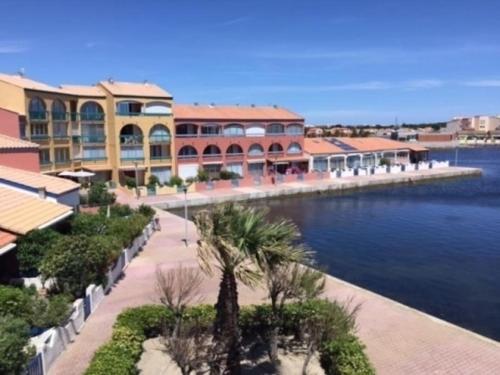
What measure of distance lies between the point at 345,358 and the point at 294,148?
51858 mm

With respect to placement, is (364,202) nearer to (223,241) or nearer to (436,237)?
(436,237)

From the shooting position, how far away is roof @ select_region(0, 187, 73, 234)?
19480mm

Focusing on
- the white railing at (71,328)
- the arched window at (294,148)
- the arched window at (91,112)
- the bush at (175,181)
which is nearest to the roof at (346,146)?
the arched window at (294,148)

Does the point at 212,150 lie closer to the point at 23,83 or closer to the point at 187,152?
the point at 187,152

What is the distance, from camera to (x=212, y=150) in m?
56.5

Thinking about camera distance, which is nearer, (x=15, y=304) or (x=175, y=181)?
(x=15, y=304)

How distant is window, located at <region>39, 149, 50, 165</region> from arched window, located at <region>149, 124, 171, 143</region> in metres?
11.3

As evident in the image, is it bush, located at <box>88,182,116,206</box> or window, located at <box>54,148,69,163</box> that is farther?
window, located at <box>54,148,69,163</box>

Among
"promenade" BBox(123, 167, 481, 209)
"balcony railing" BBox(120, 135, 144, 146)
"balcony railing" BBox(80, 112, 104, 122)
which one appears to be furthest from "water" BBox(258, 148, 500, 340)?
"balcony railing" BBox(80, 112, 104, 122)

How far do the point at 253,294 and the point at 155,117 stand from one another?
116 feet

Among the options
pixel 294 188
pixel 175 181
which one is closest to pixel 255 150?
pixel 294 188

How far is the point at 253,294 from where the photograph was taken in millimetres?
19109

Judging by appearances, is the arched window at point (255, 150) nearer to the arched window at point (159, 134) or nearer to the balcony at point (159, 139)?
the balcony at point (159, 139)

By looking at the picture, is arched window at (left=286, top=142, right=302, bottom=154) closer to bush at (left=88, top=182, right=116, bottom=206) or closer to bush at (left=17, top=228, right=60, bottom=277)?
bush at (left=88, top=182, right=116, bottom=206)
